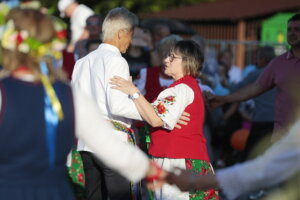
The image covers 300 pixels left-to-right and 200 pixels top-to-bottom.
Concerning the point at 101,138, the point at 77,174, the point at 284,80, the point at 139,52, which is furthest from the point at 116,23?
the point at 139,52

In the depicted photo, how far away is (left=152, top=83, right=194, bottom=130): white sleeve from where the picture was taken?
15.8 feet

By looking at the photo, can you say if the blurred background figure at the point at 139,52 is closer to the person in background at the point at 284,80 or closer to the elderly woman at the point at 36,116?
the person in background at the point at 284,80

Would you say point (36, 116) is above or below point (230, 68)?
above

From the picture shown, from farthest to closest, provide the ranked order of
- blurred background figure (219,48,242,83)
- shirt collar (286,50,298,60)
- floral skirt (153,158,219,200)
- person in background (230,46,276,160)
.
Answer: blurred background figure (219,48,242,83)
person in background (230,46,276,160)
shirt collar (286,50,298,60)
floral skirt (153,158,219,200)

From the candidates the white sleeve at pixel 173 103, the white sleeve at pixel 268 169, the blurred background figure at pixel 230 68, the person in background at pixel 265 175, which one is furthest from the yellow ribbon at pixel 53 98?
the blurred background figure at pixel 230 68

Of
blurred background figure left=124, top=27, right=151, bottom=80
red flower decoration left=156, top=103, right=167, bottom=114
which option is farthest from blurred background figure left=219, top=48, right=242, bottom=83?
red flower decoration left=156, top=103, right=167, bottom=114

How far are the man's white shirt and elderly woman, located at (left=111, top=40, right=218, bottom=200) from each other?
98 mm

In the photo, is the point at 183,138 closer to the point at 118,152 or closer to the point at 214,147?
the point at 118,152

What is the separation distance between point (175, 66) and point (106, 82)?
0.62 meters

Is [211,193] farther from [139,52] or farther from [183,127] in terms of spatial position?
[139,52]

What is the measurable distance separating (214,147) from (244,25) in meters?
8.69

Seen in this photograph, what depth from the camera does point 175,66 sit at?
5133mm

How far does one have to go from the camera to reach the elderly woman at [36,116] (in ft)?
9.73

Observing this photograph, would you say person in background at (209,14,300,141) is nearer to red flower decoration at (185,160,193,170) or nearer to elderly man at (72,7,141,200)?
red flower decoration at (185,160,193,170)
